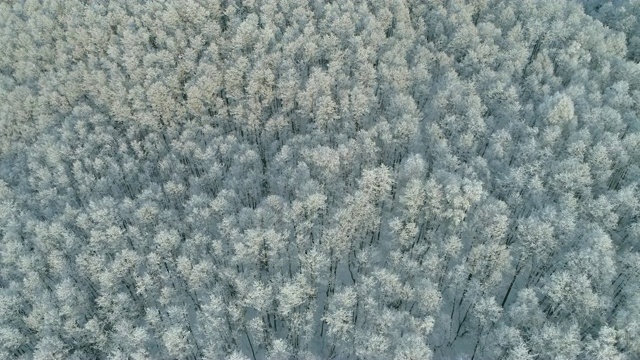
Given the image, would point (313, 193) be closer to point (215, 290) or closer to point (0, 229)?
point (215, 290)

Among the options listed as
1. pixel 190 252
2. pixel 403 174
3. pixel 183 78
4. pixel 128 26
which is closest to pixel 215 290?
pixel 190 252

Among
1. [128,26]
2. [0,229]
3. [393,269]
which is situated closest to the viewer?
[393,269]

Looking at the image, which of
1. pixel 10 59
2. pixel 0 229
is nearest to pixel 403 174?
pixel 0 229

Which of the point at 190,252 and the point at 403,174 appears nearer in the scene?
the point at 190,252

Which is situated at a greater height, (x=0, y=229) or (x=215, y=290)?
(x=215, y=290)

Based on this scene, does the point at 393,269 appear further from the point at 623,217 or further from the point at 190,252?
the point at 623,217

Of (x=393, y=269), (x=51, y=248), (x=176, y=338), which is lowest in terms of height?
(x=51, y=248)

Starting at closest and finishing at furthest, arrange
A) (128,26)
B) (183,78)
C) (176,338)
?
(176,338), (183,78), (128,26)
